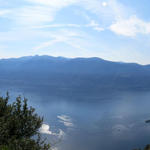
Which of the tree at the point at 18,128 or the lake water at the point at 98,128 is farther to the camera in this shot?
the lake water at the point at 98,128

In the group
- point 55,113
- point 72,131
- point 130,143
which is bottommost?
point 130,143

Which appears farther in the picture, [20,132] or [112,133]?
[112,133]

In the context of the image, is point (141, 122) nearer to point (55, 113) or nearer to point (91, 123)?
point (91, 123)

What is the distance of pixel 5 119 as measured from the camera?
1864 cm

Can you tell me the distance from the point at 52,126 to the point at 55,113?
28.3 metres

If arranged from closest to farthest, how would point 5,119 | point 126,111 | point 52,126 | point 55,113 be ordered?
point 5,119, point 52,126, point 55,113, point 126,111

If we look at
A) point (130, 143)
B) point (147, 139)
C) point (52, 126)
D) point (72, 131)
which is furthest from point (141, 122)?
point (52, 126)

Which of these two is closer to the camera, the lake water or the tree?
the tree

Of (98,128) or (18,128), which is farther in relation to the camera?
(98,128)

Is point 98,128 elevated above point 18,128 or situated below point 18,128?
above

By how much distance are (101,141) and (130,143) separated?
13.9 meters

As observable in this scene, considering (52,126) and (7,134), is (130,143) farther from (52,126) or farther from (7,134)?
(7,134)

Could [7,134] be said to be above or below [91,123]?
below

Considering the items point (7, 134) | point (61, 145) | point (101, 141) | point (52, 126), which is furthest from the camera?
point (52, 126)
